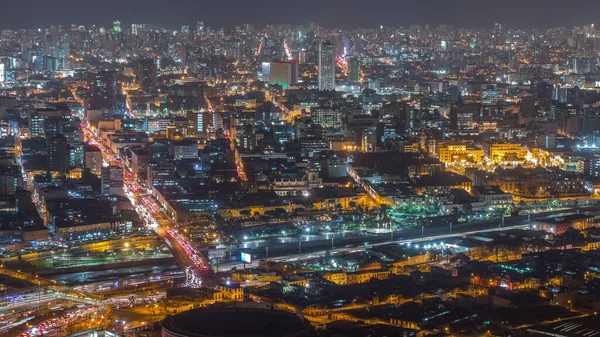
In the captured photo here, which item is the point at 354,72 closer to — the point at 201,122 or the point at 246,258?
the point at 201,122

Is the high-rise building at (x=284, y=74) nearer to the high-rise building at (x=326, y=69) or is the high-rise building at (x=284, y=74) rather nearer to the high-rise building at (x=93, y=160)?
the high-rise building at (x=326, y=69)

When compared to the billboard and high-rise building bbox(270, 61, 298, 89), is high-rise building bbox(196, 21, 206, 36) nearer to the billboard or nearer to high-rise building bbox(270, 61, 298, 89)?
high-rise building bbox(270, 61, 298, 89)

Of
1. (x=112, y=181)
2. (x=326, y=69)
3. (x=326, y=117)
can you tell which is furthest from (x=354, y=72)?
(x=112, y=181)

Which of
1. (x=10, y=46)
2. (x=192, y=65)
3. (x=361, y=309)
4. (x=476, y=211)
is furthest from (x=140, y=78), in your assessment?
(x=361, y=309)

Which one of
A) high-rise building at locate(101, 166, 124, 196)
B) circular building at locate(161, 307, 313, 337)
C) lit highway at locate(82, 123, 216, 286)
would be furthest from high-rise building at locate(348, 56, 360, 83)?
circular building at locate(161, 307, 313, 337)

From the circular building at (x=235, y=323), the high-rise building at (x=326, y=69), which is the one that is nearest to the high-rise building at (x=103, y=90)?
the high-rise building at (x=326, y=69)

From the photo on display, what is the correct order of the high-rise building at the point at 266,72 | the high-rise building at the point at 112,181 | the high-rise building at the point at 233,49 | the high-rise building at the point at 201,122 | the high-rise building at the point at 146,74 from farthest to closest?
the high-rise building at the point at 233,49 → the high-rise building at the point at 266,72 → the high-rise building at the point at 146,74 → the high-rise building at the point at 201,122 → the high-rise building at the point at 112,181

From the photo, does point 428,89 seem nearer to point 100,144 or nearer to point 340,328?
point 100,144
